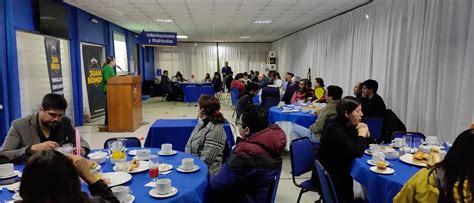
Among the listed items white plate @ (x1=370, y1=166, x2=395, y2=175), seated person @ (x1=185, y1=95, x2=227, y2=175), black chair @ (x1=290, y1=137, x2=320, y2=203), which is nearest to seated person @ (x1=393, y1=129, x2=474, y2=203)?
white plate @ (x1=370, y1=166, x2=395, y2=175)

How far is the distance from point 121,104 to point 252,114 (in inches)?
220

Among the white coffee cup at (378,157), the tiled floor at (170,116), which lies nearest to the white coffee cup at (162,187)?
the white coffee cup at (378,157)

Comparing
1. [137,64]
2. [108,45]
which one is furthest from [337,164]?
[137,64]

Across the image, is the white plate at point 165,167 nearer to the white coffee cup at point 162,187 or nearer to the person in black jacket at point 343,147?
the white coffee cup at point 162,187

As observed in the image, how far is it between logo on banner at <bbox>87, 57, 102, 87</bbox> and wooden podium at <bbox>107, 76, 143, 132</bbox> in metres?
2.02

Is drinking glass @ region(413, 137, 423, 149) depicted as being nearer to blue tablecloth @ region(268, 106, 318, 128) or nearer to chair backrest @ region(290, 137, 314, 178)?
chair backrest @ region(290, 137, 314, 178)

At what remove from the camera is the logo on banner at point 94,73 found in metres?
9.09

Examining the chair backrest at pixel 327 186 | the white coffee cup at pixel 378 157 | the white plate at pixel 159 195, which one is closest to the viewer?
the white plate at pixel 159 195

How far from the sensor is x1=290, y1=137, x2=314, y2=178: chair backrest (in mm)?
3057

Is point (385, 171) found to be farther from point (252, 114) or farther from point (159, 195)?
point (159, 195)

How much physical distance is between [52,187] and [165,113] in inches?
377

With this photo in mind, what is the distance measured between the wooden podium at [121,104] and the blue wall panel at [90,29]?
202 centimetres

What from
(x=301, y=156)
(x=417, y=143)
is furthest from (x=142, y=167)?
(x=417, y=143)

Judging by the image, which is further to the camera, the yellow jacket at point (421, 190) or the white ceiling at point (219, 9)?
the white ceiling at point (219, 9)
